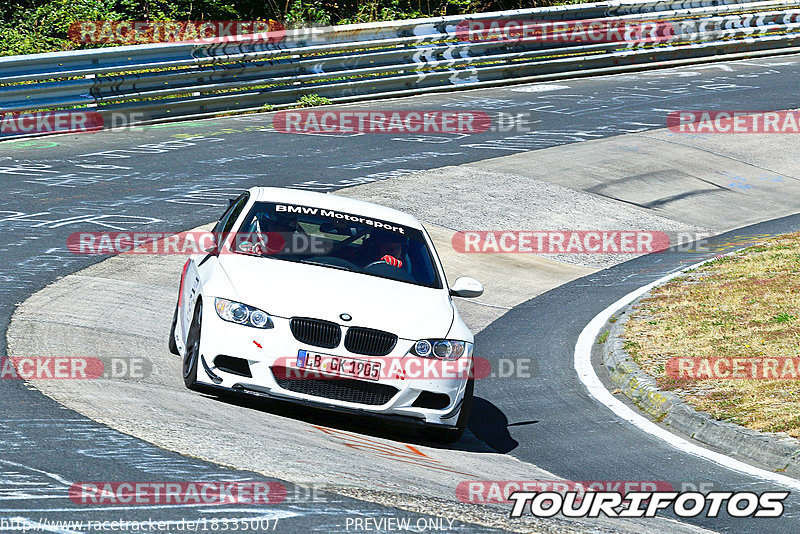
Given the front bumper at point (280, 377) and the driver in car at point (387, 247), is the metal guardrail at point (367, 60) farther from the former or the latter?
the front bumper at point (280, 377)

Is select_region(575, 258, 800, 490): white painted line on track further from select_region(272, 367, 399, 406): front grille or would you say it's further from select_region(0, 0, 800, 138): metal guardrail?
select_region(0, 0, 800, 138): metal guardrail

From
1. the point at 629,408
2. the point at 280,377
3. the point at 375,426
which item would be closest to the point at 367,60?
the point at 629,408

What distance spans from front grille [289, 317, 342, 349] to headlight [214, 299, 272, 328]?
0.19m

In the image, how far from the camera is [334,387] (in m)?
7.52

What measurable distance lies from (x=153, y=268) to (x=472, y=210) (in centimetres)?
553

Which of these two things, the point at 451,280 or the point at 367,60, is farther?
the point at 367,60

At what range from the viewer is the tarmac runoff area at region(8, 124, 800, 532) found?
21.2 ft

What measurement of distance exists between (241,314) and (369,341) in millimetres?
890

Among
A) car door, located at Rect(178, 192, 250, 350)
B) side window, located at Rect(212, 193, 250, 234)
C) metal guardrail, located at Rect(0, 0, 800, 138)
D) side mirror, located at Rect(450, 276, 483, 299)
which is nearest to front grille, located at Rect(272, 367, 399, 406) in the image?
car door, located at Rect(178, 192, 250, 350)

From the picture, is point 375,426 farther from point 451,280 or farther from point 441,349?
point 451,280

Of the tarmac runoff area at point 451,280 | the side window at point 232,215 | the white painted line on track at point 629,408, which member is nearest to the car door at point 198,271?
the side window at point 232,215

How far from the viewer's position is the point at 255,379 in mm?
7527

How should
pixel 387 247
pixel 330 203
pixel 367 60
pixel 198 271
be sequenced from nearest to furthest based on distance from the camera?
pixel 198 271, pixel 387 247, pixel 330 203, pixel 367 60

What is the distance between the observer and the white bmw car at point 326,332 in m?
7.51
